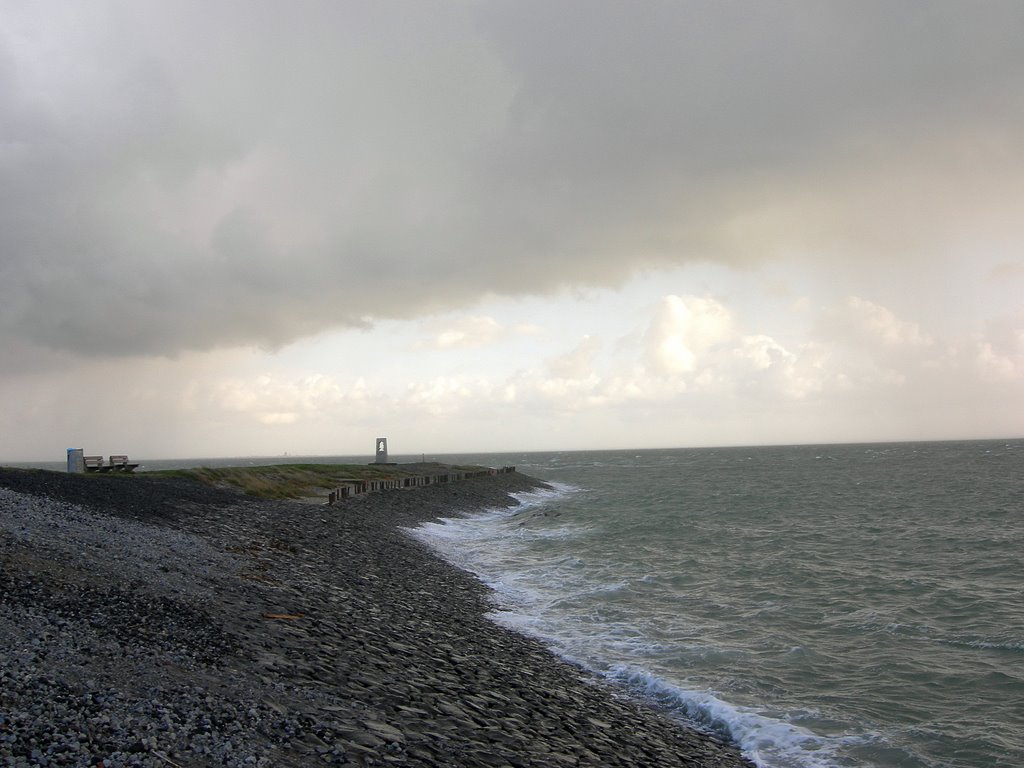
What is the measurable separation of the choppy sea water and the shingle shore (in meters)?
2.03

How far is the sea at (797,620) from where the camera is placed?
13211 mm

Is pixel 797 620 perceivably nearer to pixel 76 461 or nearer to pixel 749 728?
pixel 749 728

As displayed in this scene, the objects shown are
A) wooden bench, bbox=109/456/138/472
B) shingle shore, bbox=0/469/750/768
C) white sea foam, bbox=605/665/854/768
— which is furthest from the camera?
wooden bench, bbox=109/456/138/472

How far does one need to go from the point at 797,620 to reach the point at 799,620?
60mm

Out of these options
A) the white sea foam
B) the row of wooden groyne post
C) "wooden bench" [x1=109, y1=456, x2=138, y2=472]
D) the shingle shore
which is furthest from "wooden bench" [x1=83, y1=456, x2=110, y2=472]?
the white sea foam

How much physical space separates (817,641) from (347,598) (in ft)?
41.1

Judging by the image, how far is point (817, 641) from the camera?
18797mm

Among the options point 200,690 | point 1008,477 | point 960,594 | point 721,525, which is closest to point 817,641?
point 960,594

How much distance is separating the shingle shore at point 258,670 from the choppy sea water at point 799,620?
203 centimetres

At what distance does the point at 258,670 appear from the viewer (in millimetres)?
10758

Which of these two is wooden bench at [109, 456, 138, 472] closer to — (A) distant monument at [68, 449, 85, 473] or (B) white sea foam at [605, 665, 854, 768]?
(A) distant monument at [68, 449, 85, 473]

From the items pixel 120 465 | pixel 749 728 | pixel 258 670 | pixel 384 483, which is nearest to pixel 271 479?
pixel 384 483

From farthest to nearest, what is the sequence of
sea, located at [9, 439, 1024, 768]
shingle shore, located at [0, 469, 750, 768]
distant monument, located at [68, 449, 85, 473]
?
1. distant monument, located at [68, 449, 85, 473]
2. sea, located at [9, 439, 1024, 768]
3. shingle shore, located at [0, 469, 750, 768]

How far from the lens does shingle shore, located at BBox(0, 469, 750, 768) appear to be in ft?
26.2
